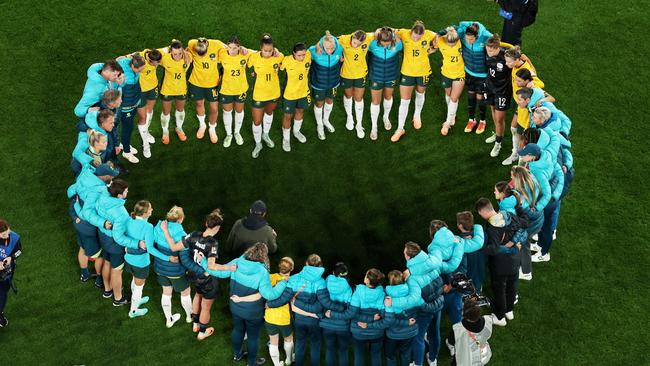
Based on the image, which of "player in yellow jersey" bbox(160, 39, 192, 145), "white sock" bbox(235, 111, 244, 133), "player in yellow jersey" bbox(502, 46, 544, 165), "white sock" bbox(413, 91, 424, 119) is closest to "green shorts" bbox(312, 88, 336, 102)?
"white sock" bbox(235, 111, 244, 133)

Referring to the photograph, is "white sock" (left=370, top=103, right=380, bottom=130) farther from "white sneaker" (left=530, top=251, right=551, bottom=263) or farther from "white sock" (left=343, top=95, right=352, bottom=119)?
"white sneaker" (left=530, top=251, right=551, bottom=263)

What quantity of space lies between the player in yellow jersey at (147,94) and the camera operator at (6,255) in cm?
367

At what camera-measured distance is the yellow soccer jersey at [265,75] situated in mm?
15352

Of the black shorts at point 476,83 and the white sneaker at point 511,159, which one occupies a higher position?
the black shorts at point 476,83

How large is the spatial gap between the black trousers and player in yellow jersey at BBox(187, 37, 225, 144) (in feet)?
18.9

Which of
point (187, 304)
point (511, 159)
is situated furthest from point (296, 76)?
point (187, 304)

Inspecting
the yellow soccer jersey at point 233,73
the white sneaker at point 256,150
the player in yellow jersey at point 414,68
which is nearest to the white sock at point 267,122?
the white sneaker at point 256,150

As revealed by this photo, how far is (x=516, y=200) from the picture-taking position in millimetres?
12898

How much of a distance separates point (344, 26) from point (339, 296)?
8181mm

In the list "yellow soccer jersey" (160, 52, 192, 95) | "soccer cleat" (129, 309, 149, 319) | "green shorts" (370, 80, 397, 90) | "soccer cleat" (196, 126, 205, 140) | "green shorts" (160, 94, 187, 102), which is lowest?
"soccer cleat" (129, 309, 149, 319)

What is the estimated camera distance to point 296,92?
621 inches

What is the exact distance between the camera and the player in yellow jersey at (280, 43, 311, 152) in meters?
15.3

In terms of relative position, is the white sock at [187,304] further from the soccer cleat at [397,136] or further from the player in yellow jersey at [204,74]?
the soccer cleat at [397,136]

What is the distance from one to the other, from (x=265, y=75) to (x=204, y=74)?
1.02 meters
